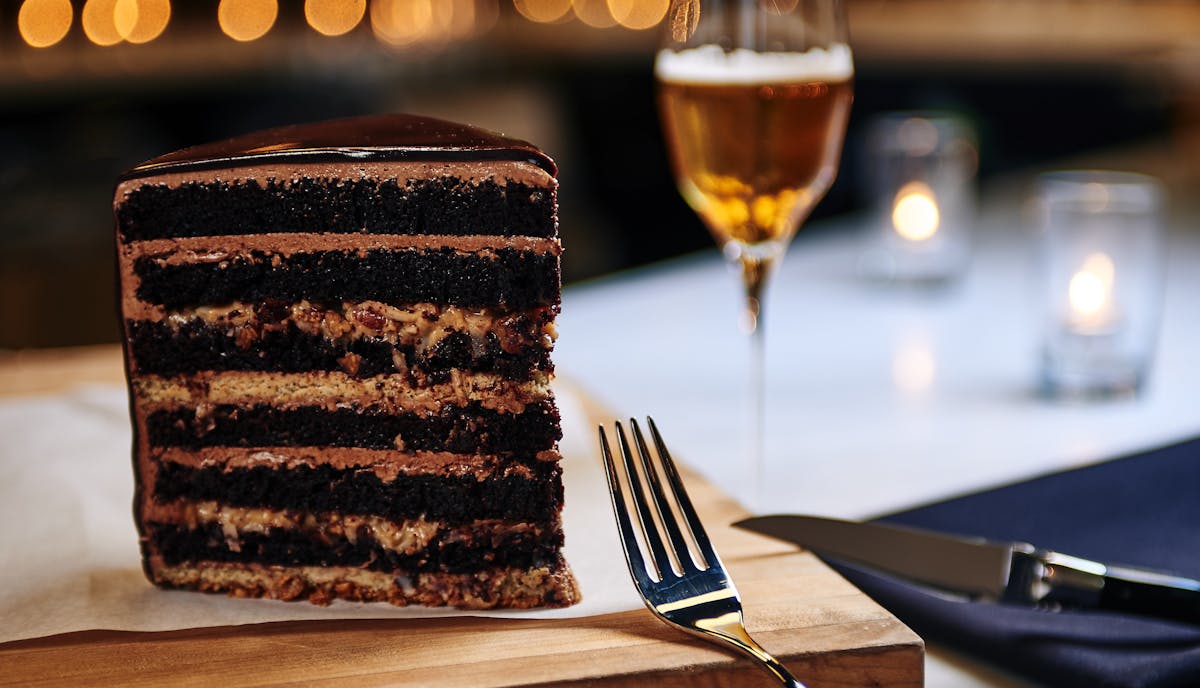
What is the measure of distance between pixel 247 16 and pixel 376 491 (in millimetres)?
5760

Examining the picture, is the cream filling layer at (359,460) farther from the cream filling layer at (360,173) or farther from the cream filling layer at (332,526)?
the cream filling layer at (360,173)

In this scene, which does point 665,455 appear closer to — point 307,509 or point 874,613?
point 874,613

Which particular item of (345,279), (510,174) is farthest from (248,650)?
(510,174)

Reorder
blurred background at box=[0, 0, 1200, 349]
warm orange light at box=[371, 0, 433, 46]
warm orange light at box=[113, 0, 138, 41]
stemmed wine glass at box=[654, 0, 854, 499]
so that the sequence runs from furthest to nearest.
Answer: warm orange light at box=[371, 0, 433, 46]
warm orange light at box=[113, 0, 138, 41]
blurred background at box=[0, 0, 1200, 349]
stemmed wine glass at box=[654, 0, 854, 499]

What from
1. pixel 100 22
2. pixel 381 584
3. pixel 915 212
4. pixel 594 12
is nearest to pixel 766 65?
pixel 381 584

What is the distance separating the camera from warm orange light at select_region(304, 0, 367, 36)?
6.38 meters

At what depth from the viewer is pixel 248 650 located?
986mm

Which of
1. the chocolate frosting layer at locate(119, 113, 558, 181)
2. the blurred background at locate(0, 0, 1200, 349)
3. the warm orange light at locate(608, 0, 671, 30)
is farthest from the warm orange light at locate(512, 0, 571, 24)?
the chocolate frosting layer at locate(119, 113, 558, 181)

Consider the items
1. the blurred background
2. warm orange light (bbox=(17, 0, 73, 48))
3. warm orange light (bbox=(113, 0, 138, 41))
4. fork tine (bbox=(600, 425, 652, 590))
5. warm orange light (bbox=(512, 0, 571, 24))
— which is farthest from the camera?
warm orange light (bbox=(512, 0, 571, 24))

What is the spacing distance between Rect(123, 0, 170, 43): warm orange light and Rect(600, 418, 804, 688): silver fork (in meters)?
5.56

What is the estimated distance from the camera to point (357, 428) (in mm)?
1135

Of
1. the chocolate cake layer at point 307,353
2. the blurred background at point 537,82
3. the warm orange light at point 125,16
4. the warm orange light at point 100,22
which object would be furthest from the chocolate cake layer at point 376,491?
the warm orange light at point 125,16

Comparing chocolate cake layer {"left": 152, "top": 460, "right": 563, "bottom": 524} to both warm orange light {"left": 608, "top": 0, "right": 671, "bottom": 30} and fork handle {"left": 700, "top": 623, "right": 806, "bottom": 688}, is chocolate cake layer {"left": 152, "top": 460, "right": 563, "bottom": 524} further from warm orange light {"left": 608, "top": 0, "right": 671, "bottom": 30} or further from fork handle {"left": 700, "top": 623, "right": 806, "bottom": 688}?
warm orange light {"left": 608, "top": 0, "right": 671, "bottom": 30}

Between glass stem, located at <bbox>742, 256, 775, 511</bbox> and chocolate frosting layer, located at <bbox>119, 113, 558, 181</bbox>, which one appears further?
glass stem, located at <bbox>742, 256, 775, 511</bbox>
